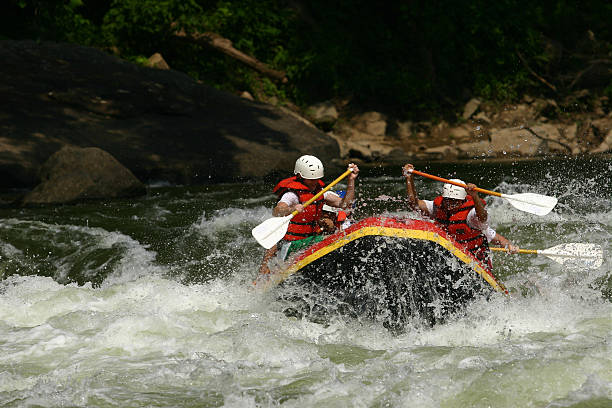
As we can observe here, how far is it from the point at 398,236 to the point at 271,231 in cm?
104

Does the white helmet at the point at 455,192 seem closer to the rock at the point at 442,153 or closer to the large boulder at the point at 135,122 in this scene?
the large boulder at the point at 135,122

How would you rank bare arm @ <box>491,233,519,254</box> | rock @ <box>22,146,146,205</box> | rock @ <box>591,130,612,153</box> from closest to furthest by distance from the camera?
1. bare arm @ <box>491,233,519,254</box>
2. rock @ <box>22,146,146,205</box>
3. rock @ <box>591,130,612,153</box>

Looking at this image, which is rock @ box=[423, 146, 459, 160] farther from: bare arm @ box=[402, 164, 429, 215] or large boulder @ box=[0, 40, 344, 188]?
bare arm @ box=[402, 164, 429, 215]

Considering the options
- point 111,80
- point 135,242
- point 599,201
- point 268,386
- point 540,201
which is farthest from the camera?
point 111,80

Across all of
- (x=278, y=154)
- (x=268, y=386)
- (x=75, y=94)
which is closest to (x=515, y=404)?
(x=268, y=386)

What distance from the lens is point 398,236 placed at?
5059mm

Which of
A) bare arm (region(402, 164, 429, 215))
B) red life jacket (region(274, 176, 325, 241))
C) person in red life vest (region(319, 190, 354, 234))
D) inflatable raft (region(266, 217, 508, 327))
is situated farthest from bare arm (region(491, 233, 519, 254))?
red life jacket (region(274, 176, 325, 241))

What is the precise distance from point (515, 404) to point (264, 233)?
2369mm

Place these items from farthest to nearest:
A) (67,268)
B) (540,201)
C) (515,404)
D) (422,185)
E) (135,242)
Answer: (422,185), (135,242), (67,268), (540,201), (515,404)

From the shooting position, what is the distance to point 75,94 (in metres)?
12.2

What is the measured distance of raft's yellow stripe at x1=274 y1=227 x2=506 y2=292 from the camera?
16.6 feet

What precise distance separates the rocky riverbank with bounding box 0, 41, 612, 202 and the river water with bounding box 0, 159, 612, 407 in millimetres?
2510

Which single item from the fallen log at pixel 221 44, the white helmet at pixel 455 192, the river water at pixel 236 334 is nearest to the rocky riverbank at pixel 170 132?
the fallen log at pixel 221 44

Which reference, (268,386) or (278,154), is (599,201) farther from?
(268,386)
